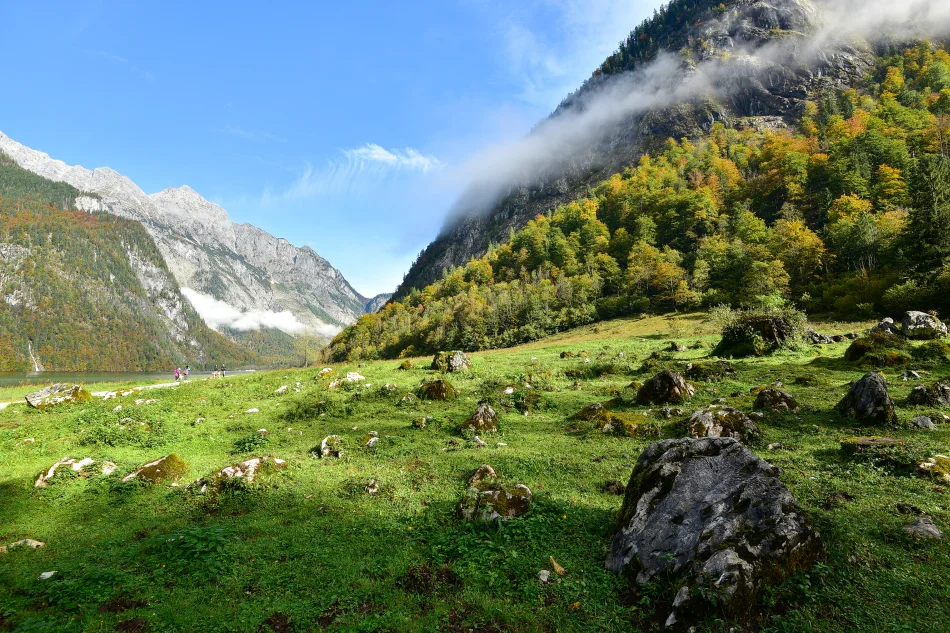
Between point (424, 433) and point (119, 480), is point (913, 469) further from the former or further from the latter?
point (119, 480)

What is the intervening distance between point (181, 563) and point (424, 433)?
1127cm

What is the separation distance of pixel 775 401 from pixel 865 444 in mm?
6060

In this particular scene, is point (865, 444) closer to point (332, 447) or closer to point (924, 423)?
point (924, 423)

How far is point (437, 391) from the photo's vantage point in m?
25.8

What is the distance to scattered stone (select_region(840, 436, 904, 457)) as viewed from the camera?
11.3m

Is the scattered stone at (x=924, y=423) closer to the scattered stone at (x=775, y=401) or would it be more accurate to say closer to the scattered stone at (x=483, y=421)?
the scattered stone at (x=775, y=401)

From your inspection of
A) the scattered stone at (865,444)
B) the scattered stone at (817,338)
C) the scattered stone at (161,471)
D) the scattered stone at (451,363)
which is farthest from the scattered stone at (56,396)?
the scattered stone at (817,338)

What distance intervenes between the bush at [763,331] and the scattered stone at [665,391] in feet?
51.2

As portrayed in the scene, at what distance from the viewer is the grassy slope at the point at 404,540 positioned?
6934 mm

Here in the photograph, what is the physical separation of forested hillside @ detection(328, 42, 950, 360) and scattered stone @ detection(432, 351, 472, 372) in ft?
93.6

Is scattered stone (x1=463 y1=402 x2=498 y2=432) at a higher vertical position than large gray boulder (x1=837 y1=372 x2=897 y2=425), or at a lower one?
higher

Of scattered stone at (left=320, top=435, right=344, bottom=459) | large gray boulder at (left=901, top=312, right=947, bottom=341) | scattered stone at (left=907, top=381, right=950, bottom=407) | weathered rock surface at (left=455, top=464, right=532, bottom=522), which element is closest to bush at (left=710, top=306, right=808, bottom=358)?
large gray boulder at (left=901, top=312, right=947, bottom=341)

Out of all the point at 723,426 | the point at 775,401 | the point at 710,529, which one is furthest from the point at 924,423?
the point at 710,529

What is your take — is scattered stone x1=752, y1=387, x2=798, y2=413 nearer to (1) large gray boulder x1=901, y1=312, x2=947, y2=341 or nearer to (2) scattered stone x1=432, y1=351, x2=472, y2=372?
(2) scattered stone x1=432, y1=351, x2=472, y2=372
